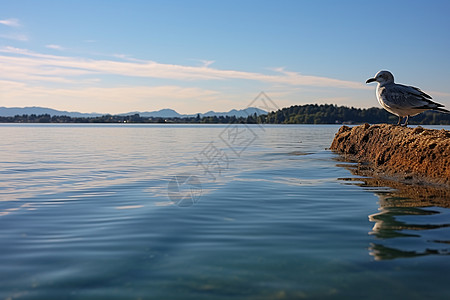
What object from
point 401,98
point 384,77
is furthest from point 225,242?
point 384,77

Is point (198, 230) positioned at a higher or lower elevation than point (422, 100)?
lower

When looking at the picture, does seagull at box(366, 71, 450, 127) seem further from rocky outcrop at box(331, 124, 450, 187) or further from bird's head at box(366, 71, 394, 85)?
rocky outcrop at box(331, 124, 450, 187)

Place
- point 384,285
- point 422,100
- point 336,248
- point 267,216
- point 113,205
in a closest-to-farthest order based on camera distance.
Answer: point 384,285 → point 336,248 → point 267,216 → point 113,205 → point 422,100

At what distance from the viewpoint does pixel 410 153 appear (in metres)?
10.6

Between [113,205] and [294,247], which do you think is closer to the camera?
[294,247]

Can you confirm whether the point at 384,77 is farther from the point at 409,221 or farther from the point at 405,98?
the point at 409,221

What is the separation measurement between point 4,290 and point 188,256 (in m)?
2.19

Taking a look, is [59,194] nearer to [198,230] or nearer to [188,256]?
[198,230]

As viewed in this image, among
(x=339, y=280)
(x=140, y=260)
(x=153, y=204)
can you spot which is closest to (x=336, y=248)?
(x=339, y=280)

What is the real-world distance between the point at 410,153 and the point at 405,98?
2261 millimetres

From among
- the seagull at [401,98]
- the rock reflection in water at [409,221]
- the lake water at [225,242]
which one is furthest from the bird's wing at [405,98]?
the lake water at [225,242]

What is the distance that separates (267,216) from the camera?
7.36 m

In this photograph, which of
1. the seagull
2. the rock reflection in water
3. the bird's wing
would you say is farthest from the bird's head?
the rock reflection in water

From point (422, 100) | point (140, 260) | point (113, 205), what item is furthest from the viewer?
point (422, 100)
